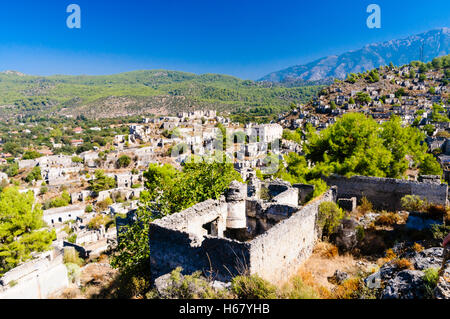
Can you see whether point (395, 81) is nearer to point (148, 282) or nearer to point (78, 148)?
point (78, 148)

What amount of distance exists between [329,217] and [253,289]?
6178mm

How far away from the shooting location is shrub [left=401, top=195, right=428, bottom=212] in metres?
11.9

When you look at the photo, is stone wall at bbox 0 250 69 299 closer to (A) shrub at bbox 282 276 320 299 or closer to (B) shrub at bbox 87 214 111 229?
(A) shrub at bbox 282 276 320 299

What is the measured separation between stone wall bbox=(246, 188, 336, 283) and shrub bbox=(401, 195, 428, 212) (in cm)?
458

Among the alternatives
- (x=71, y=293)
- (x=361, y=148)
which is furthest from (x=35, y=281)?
(x=361, y=148)

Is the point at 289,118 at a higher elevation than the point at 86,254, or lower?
higher

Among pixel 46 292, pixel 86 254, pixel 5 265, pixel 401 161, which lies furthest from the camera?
pixel 86 254

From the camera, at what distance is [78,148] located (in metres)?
92.9

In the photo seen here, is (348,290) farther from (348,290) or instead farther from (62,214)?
(62,214)

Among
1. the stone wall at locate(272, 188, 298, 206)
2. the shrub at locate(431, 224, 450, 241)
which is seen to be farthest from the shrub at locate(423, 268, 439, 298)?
the stone wall at locate(272, 188, 298, 206)
